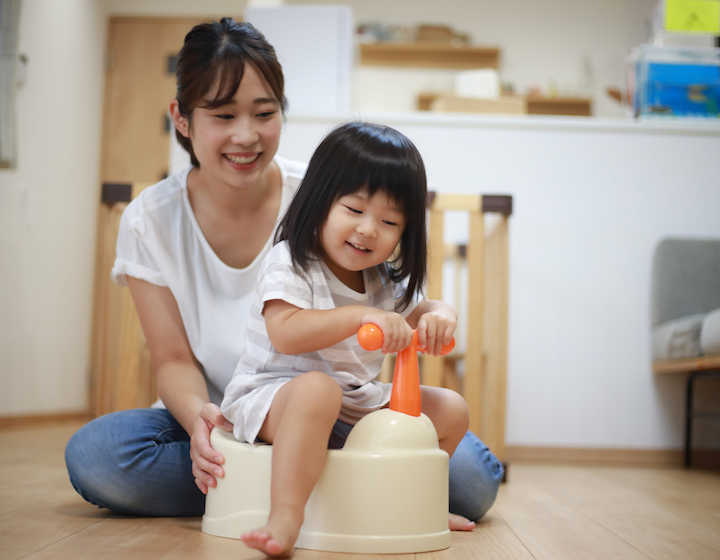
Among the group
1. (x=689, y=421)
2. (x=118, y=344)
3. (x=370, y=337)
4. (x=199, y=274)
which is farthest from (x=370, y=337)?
(x=689, y=421)

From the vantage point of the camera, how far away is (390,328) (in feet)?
2.47

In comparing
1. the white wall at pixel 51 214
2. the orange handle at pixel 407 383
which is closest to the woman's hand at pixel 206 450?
the orange handle at pixel 407 383

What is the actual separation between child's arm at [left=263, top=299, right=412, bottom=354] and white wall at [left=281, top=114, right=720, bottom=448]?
4.14 ft

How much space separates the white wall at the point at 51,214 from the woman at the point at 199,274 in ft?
4.56

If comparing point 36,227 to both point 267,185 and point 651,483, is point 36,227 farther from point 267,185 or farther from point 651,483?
point 651,483

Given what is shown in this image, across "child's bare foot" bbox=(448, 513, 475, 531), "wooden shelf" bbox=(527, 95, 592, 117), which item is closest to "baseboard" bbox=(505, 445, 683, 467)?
"child's bare foot" bbox=(448, 513, 475, 531)

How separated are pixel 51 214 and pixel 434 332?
2.21 metres

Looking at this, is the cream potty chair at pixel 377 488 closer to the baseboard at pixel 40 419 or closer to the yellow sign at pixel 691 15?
the baseboard at pixel 40 419

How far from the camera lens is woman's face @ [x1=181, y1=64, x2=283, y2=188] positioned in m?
1.01

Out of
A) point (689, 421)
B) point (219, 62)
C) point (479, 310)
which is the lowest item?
point (689, 421)

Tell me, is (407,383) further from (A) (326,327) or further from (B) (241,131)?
(B) (241,131)

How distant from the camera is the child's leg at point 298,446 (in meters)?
0.71

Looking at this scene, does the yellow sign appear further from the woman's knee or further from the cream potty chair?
the cream potty chair

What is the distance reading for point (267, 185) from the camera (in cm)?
119
